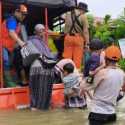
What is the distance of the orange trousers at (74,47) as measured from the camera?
12.5 metres

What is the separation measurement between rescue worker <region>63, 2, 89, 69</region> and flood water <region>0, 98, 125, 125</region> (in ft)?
6.43

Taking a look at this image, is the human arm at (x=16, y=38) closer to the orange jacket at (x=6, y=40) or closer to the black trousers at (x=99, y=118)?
the orange jacket at (x=6, y=40)

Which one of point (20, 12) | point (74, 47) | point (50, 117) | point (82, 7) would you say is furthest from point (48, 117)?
point (82, 7)

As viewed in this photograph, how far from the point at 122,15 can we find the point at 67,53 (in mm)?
18321

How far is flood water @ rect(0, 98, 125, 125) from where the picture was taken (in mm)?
9414

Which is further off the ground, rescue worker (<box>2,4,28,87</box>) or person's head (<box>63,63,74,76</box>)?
rescue worker (<box>2,4,28,87</box>)

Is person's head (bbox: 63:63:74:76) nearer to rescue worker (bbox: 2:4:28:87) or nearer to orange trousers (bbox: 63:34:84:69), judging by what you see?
rescue worker (bbox: 2:4:28:87)

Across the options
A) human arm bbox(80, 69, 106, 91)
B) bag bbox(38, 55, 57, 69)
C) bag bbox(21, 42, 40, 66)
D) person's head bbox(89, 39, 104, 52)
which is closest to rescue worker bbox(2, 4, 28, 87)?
bag bbox(21, 42, 40, 66)

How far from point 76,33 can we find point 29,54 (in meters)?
2.03

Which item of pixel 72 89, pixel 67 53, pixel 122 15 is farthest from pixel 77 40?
pixel 122 15

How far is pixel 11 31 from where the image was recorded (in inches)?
447

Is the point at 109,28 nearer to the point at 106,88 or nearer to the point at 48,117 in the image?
the point at 48,117

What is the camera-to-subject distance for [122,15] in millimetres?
30562

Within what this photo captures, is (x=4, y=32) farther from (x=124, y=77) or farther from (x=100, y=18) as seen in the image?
(x=100, y=18)
